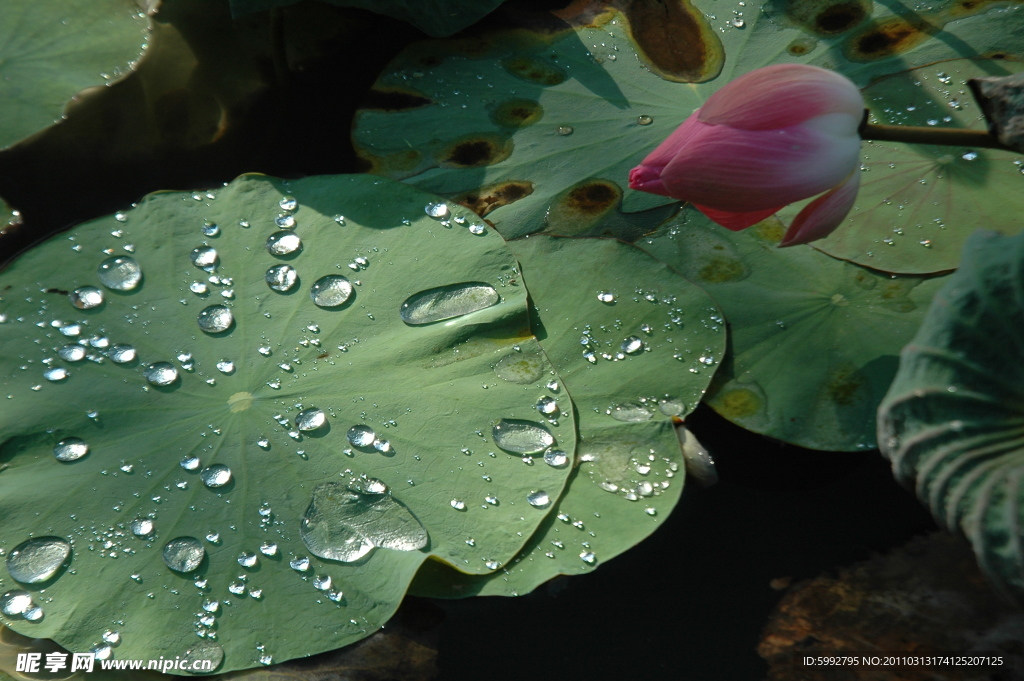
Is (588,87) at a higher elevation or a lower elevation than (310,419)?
higher

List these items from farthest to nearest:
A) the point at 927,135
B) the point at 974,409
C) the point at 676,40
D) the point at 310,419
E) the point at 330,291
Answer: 1. the point at 676,40
2. the point at 330,291
3. the point at 310,419
4. the point at 927,135
5. the point at 974,409

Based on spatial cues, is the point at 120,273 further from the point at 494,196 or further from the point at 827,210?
the point at 827,210

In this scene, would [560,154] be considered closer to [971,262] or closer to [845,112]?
[845,112]

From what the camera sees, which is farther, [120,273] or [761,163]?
[120,273]

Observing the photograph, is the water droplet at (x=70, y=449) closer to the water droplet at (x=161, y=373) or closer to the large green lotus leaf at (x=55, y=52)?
the water droplet at (x=161, y=373)

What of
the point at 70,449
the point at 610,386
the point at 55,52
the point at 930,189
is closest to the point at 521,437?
the point at 610,386

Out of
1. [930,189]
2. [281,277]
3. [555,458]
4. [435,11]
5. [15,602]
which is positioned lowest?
[15,602]

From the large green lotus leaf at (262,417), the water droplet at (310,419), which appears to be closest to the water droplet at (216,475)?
the large green lotus leaf at (262,417)
